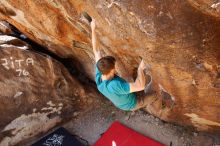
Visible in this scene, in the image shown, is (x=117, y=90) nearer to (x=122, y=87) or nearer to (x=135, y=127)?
(x=122, y=87)

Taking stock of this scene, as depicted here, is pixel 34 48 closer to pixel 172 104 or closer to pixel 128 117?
pixel 128 117

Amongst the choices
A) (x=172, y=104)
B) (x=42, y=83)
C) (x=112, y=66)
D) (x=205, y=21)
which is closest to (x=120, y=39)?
(x=112, y=66)

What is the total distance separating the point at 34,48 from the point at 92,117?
1611mm

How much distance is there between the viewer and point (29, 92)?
22.2ft

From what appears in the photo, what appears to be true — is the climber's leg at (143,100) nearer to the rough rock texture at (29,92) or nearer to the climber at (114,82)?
the climber at (114,82)

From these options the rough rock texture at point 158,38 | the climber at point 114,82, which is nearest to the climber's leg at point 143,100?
the rough rock texture at point 158,38

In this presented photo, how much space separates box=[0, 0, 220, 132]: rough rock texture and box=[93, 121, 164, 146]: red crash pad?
0.49 m

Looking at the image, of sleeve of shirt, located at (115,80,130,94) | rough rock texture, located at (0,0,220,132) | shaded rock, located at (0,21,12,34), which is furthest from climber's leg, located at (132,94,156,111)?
shaded rock, located at (0,21,12,34)

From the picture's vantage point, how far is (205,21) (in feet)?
14.0

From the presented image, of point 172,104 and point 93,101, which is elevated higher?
point 172,104

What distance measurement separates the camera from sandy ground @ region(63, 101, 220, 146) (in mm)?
6781

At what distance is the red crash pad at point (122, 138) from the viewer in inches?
273

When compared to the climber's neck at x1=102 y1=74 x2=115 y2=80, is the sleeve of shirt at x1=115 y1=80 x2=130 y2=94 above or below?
below

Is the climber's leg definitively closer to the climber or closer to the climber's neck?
the climber
